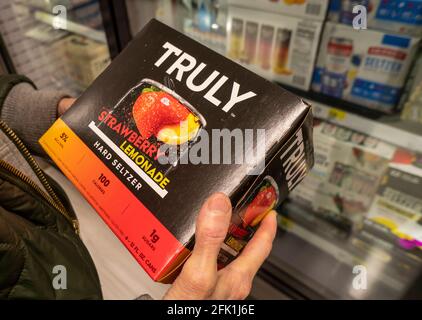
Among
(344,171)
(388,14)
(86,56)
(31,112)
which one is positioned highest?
(388,14)

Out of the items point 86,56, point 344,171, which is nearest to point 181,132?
point 344,171

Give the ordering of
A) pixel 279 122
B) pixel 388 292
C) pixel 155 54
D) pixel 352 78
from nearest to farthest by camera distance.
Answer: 1. pixel 279 122
2. pixel 155 54
3. pixel 352 78
4. pixel 388 292

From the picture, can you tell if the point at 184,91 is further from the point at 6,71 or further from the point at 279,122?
the point at 6,71

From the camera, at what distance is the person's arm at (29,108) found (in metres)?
0.86

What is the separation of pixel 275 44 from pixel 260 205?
2.14 ft

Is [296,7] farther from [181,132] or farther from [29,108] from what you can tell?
[29,108]

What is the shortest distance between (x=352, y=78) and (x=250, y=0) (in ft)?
1.26

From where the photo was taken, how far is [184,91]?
585mm

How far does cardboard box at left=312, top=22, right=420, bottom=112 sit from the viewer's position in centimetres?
86

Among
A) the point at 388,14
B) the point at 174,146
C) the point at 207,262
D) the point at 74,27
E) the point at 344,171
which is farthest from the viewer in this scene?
the point at 74,27

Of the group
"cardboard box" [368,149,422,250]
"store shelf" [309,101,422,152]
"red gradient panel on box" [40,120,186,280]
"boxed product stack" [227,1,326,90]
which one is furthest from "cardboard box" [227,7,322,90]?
"red gradient panel on box" [40,120,186,280]

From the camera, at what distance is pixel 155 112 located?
1.93ft

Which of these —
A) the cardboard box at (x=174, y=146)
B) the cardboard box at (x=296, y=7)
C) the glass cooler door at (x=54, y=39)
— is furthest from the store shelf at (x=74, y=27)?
the cardboard box at (x=174, y=146)

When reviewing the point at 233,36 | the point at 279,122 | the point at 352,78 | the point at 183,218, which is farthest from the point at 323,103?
the point at 183,218
